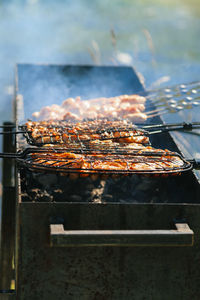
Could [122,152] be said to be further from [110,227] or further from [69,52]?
[69,52]

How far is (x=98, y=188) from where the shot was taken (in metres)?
3.77

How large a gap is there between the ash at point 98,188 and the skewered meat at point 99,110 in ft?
4.31

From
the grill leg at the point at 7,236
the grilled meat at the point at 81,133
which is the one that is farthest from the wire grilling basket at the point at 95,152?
the grill leg at the point at 7,236

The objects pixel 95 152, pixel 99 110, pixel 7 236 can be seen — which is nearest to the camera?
pixel 95 152

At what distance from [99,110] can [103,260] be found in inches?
101

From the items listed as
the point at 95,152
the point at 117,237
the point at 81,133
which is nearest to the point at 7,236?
the point at 81,133

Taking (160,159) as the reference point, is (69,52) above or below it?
above

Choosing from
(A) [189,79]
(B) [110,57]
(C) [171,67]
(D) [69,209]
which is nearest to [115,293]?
(D) [69,209]

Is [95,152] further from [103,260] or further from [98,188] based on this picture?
[103,260]

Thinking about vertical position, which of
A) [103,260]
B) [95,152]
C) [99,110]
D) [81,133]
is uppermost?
[99,110]

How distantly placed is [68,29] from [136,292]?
34.9 ft

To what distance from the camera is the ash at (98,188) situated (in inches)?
143

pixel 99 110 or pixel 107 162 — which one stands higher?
pixel 99 110

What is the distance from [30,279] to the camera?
305cm
